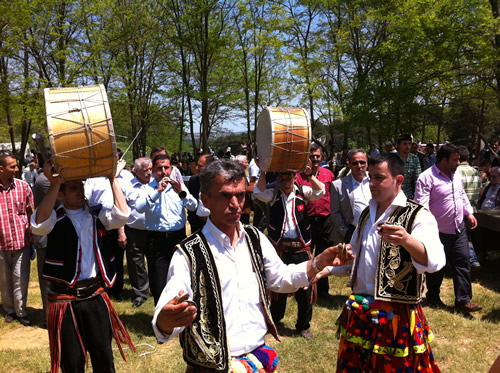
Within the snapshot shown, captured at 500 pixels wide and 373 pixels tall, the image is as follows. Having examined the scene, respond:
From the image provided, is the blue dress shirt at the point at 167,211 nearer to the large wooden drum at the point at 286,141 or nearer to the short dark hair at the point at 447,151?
the large wooden drum at the point at 286,141

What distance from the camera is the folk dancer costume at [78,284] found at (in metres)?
3.37

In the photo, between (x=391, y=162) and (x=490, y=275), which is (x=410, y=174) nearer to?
(x=490, y=275)

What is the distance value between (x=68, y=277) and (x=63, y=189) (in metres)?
0.68

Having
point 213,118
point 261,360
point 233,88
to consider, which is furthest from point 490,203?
point 213,118

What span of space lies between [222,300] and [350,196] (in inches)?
149

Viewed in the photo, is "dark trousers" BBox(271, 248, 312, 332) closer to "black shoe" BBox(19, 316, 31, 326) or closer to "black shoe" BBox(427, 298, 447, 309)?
"black shoe" BBox(427, 298, 447, 309)

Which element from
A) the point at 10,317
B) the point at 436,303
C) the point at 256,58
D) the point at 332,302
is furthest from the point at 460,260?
the point at 256,58

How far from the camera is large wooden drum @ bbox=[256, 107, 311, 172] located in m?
4.57

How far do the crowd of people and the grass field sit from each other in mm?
244

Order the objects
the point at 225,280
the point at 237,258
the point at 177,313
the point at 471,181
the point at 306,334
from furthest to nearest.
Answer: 1. the point at 471,181
2. the point at 306,334
3. the point at 237,258
4. the point at 225,280
5. the point at 177,313

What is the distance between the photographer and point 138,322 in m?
5.89

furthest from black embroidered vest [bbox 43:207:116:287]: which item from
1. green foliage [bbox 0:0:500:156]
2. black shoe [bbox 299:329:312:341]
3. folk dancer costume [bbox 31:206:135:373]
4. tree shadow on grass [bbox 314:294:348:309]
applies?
green foliage [bbox 0:0:500:156]

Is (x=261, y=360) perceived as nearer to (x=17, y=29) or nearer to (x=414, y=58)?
(x=414, y=58)

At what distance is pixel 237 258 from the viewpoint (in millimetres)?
2463
